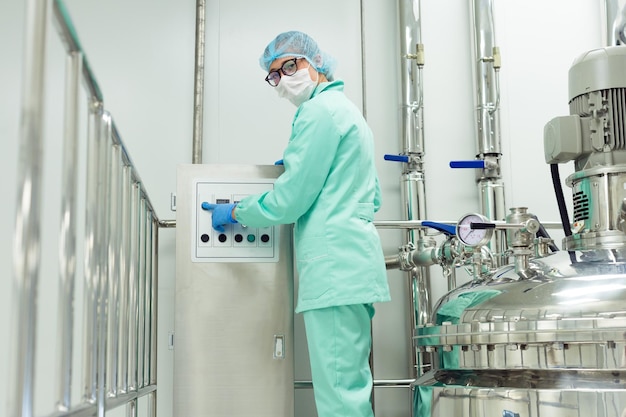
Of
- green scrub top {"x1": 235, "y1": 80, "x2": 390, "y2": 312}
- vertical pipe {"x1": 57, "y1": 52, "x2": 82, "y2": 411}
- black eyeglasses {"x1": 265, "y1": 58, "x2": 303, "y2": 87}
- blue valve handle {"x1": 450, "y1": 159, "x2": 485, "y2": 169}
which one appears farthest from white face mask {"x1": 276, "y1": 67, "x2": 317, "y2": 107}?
vertical pipe {"x1": 57, "y1": 52, "x2": 82, "y2": 411}

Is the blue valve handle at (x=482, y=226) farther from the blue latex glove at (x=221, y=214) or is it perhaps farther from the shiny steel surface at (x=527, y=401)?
the blue latex glove at (x=221, y=214)

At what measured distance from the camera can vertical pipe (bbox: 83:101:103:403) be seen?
1.08m

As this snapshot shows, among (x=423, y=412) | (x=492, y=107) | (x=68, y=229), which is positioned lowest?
(x=423, y=412)

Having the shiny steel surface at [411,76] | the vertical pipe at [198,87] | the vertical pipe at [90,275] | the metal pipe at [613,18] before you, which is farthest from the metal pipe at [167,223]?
the metal pipe at [613,18]

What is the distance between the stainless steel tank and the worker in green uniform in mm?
212

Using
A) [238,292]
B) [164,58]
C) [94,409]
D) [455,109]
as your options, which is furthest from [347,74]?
[94,409]

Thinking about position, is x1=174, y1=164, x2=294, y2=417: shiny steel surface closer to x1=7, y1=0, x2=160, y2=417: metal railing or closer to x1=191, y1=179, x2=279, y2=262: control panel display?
x1=191, y1=179, x2=279, y2=262: control panel display

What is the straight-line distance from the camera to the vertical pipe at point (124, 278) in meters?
1.45

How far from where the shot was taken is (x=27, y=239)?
0.71m

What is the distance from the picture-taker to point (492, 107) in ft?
8.33

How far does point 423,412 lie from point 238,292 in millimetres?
699

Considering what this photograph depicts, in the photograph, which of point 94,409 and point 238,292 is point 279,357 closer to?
point 238,292

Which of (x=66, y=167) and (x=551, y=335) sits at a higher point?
(x=66, y=167)

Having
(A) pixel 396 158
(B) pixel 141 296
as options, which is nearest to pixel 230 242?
(B) pixel 141 296
